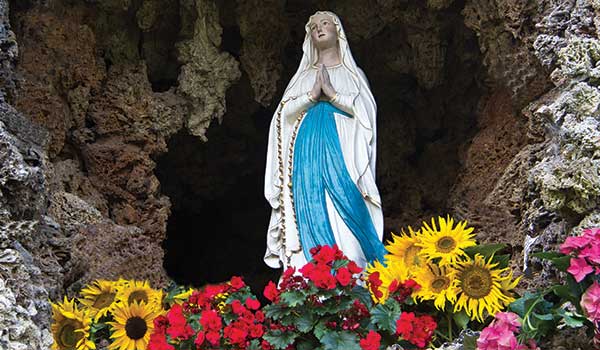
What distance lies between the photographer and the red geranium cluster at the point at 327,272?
320 centimetres

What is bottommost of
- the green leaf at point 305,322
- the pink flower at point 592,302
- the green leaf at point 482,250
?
the green leaf at point 305,322

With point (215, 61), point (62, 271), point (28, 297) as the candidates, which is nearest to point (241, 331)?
point (28, 297)

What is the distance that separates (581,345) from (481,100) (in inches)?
96.9

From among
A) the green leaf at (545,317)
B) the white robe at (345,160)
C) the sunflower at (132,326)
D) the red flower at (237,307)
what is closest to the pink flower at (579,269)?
the green leaf at (545,317)

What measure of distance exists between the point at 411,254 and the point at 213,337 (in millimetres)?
783

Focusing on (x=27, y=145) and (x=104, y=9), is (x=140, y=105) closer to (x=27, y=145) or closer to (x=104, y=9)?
(x=104, y=9)

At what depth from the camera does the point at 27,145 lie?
388 cm

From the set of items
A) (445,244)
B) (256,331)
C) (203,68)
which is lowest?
(256,331)

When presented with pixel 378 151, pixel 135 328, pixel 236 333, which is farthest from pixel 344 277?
pixel 378 151

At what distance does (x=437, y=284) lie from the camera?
3.43 metres

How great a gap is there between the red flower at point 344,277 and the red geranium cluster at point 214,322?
28 cm

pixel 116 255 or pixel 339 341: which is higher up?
pixel 339 341

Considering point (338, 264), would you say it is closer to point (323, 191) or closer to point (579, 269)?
point (579, 269)

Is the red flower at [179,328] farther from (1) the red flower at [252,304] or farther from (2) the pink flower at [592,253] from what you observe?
(2) the pink flower at [592,253]
